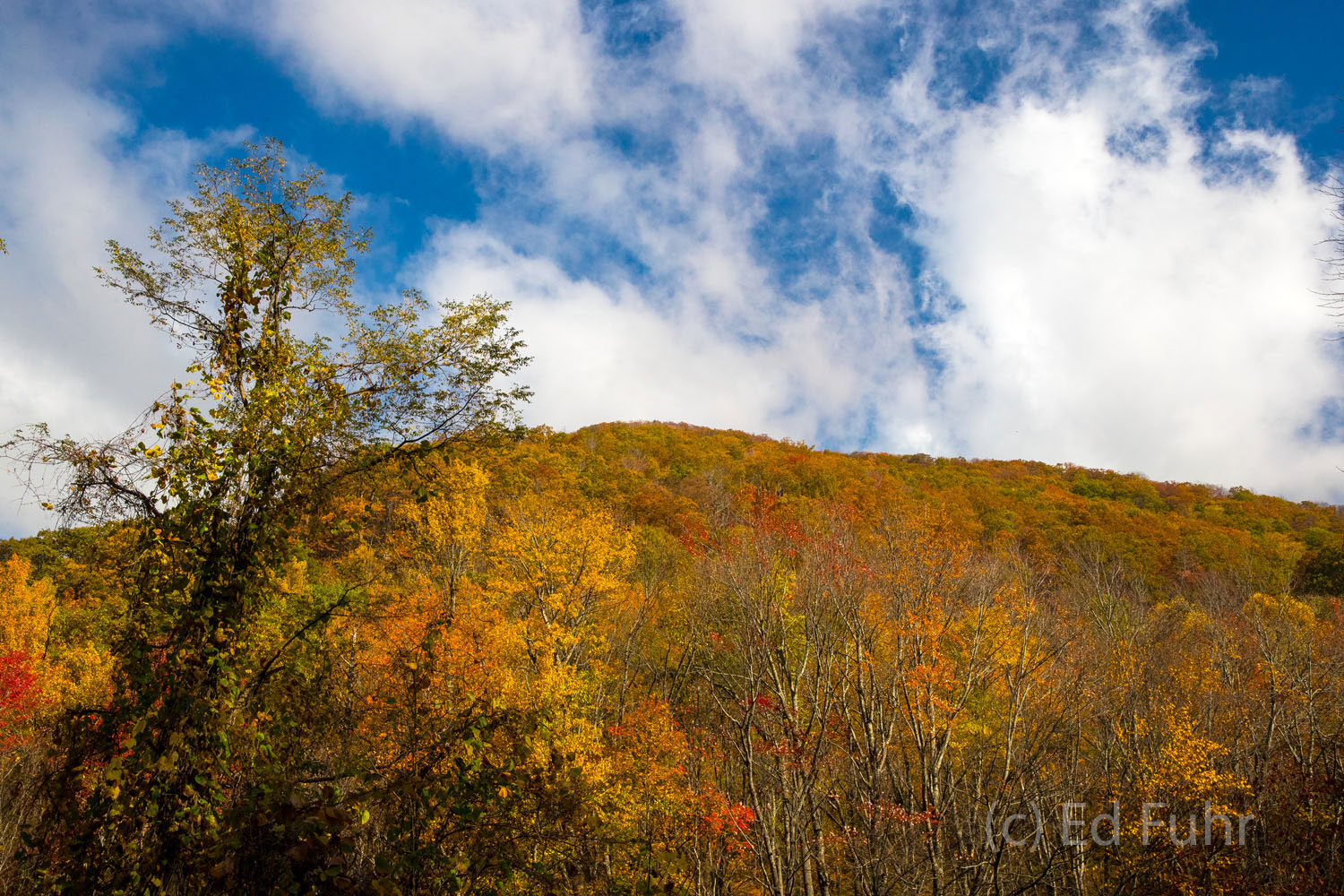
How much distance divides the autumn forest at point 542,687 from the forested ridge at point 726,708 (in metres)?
0.10

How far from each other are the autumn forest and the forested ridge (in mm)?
104

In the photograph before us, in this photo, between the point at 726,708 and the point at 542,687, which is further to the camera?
the point at 726,708

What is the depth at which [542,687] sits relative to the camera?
15789mm

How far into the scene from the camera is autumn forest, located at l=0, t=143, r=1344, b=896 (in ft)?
16.5

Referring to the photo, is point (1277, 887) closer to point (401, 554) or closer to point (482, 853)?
point (482, 853)

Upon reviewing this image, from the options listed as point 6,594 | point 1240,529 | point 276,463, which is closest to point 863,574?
point 276,463

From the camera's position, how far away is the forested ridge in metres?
6.07

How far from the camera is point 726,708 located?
1942 cm

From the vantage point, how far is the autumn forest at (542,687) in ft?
16.5

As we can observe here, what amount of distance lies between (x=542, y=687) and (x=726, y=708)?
637 centimetres

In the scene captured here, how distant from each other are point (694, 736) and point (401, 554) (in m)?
11.4

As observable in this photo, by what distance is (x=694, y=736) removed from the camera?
780 inches

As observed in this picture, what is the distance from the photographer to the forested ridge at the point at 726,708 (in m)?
6.07

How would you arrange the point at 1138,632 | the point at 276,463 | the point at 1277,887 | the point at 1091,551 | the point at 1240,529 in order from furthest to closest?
the point at 1240,529 → the point at 1091,551 → the point at 1138,632 → the point at 1277,887 → the point at 276,463
